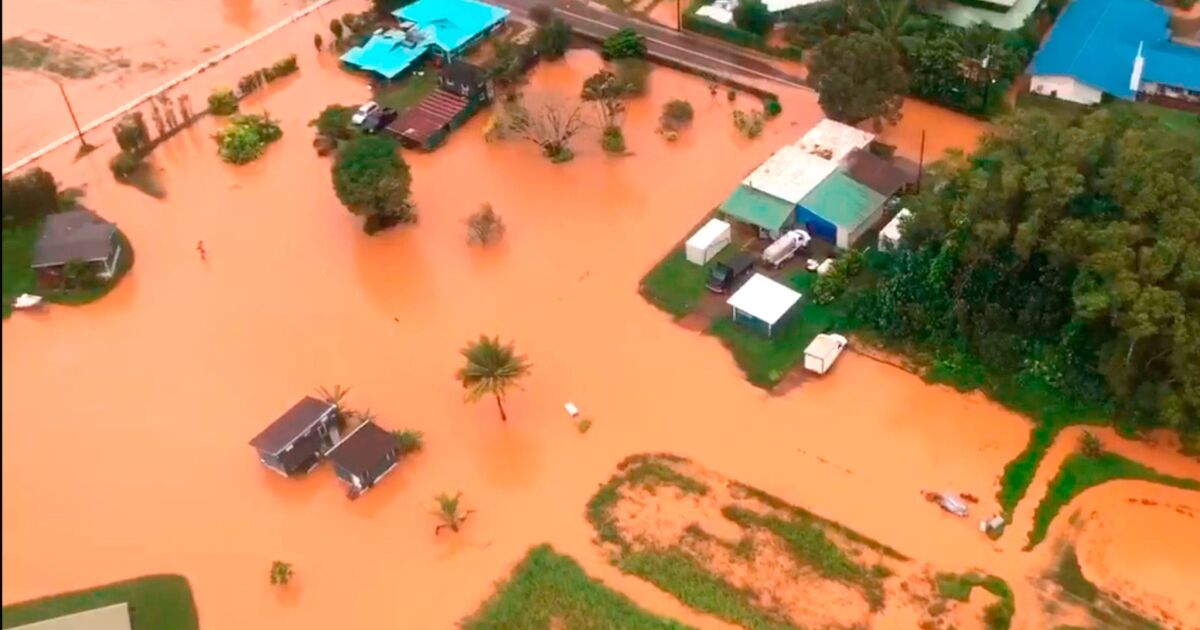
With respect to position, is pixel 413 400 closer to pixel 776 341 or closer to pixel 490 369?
pixel 490 369

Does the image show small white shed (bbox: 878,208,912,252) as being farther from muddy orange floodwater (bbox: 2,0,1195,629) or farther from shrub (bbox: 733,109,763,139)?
shrub (bbox: 733,109,763,139)

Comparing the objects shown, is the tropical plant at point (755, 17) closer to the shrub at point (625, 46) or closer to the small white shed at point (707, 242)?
the shrub at point (625, 46)

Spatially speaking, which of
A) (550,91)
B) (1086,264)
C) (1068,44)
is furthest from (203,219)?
(1068,44)

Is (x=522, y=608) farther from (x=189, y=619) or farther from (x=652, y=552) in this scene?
(x=189, y=619)

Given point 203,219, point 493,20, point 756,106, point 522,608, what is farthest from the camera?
point 493,20

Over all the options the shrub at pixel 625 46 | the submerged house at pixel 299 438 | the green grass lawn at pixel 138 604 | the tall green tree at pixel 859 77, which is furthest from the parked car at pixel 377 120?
the green grass lawn at pixel 138 604

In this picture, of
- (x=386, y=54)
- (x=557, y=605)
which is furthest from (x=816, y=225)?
(x=386, y=54)

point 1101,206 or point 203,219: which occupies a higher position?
point 1101,206
